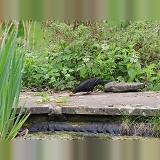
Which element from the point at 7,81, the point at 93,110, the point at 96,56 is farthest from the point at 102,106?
the point at 96,56

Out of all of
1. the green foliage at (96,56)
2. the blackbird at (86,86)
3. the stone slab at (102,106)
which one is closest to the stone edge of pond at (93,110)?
the stone slab at (102,106)

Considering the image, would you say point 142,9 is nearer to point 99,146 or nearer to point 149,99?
point 99,146

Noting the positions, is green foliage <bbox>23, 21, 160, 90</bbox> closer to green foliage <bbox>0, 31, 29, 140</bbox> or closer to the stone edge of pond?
the stone edge of pond

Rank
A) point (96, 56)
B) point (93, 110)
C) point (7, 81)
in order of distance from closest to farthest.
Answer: point (7, 81)
point (93, 110)
point (96, 56)

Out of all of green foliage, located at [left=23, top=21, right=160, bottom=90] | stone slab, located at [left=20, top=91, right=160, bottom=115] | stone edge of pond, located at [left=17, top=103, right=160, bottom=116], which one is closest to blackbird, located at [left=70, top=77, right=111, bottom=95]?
stone slab, located at [left=20, top=91, right=160, bottom=115]

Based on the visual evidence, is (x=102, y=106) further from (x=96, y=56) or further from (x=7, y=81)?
(x=96, y=56)

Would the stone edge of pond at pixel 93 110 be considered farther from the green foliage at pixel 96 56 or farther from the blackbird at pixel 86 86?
the green foliage at pixel 96 56

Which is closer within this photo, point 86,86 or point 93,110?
point 93,110

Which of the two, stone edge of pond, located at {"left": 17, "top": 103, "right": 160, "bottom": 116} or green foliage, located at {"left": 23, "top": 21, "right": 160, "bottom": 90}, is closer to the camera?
stone edge of pond, located at {"left": 17, "top": 103, "right": 160, "bottom": 116}

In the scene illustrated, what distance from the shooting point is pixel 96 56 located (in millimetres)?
6129

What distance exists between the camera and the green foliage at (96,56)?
5848 mm

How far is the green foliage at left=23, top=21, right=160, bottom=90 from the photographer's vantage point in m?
5.85

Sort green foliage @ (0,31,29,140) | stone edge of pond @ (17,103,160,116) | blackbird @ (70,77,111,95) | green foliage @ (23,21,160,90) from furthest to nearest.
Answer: green foliage @ (23,21,160,90) < blackbird @ (70,77,111,95) < stone edge of pond @ (17,103,160,116) < green foliage @ (0,31,29,140)

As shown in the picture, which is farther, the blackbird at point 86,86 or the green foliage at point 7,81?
the blackbird at point 86,86
